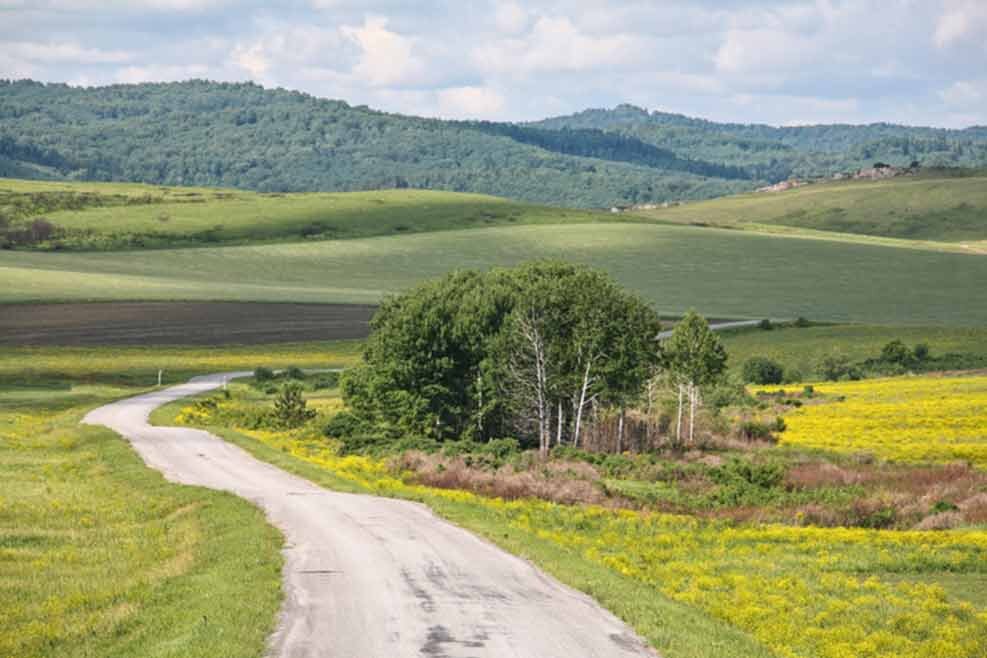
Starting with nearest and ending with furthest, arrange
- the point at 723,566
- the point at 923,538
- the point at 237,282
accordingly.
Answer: the point at 723,566 → the point at 923,538 → the point at 237,282

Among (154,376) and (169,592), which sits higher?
(169,592)

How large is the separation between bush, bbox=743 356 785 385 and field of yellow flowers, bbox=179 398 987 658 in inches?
2620

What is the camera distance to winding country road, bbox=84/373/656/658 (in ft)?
61.2

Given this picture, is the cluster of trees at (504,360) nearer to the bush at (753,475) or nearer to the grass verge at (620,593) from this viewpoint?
the bush at (753,475)

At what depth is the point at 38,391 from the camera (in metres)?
83.6

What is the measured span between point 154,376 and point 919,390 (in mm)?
56125

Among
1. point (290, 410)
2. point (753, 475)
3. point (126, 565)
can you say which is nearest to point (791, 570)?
point (126, 565)

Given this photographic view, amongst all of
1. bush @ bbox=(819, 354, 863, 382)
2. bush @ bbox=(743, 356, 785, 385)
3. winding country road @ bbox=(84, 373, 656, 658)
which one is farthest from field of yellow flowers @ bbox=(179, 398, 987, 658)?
bush @ bbox=(819, 354, 863, 382)

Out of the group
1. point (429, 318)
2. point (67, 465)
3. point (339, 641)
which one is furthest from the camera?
point (429, 318)

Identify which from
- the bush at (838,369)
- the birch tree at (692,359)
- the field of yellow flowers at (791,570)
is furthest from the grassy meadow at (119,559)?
the bush at (838,369)

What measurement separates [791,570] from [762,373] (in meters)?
78.1

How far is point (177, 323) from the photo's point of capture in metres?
128

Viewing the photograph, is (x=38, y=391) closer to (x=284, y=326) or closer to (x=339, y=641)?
(x=284, y=326)

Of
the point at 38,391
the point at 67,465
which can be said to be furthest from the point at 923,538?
the point at 38,391
